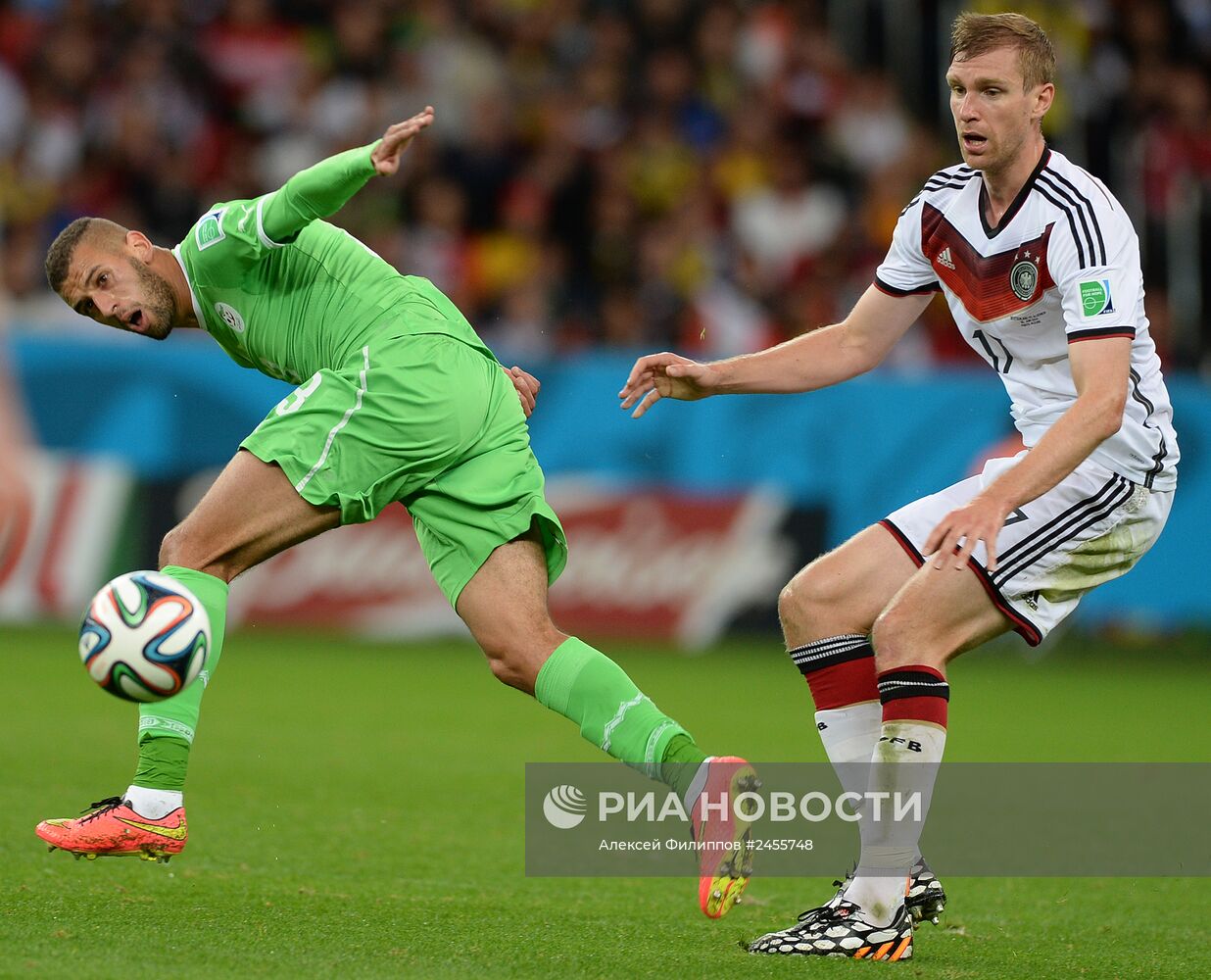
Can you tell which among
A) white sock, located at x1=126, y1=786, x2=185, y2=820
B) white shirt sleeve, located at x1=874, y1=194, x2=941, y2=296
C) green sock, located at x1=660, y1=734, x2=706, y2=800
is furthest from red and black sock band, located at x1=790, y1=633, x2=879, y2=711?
white sock, located at x1=126, y1=786, x2=185, y2=820

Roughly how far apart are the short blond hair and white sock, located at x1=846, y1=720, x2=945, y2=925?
1.77 m

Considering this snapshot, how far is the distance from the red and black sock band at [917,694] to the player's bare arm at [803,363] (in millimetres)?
1034

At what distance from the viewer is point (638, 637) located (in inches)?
468

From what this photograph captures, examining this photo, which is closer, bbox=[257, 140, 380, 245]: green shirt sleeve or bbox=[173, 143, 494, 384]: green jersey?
bbox=[257, 140, 380, 245]: green shirt sleeve

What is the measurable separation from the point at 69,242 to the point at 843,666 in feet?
8.57

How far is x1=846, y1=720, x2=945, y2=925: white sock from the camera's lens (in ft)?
15.9

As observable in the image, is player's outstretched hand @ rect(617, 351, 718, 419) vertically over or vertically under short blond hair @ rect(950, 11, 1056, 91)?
under

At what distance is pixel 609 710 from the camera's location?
512cm

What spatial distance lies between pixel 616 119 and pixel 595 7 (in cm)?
144

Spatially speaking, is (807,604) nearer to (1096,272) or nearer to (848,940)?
(848,940)

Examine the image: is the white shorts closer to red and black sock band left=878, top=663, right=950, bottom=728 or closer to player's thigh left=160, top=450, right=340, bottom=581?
red and black sock band left=878, top=663, right=950, bottom=728

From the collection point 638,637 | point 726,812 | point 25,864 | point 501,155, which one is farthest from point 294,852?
point 501,155

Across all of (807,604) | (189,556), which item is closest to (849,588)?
(807,604)

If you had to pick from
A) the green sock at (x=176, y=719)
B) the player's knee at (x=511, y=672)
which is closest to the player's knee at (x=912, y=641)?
the player's knee at (x=511, y=672)
